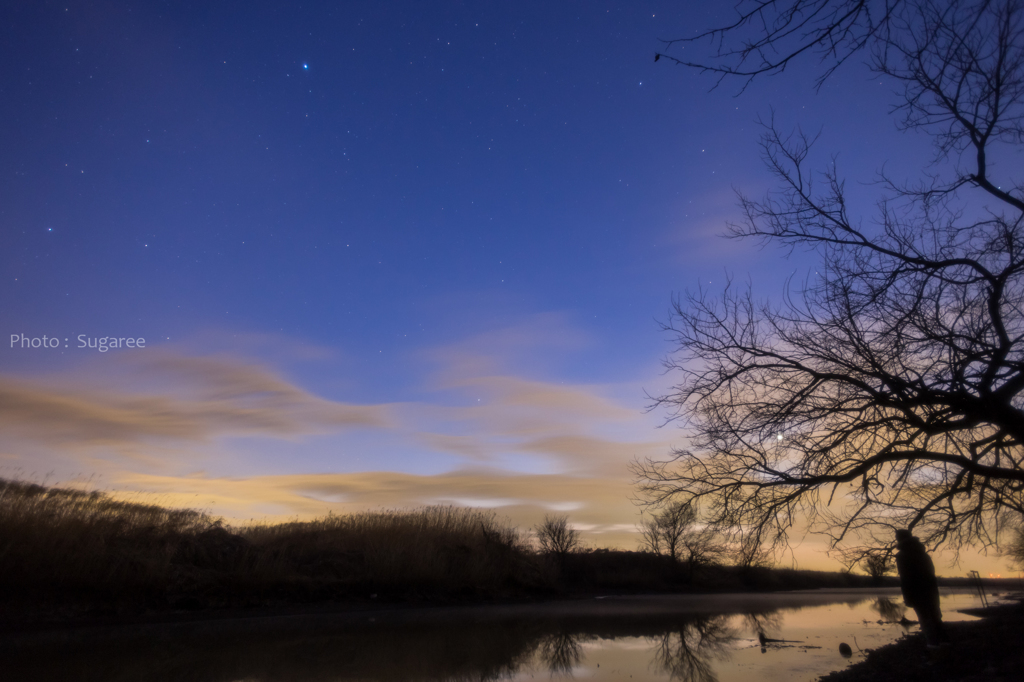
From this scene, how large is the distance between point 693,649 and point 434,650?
4992mm

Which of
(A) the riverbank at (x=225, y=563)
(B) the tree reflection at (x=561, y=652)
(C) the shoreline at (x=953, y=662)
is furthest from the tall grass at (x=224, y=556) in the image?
(C) the shoreline at (x=953, y=662)

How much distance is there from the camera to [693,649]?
10.8 m

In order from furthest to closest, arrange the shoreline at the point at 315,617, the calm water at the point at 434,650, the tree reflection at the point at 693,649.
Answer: the shoreline at the point at 315,617
the tree reflection at the point at 693,649
the calm water at the point at 434,650

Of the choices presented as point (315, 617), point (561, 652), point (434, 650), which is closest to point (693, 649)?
point (561, 652)

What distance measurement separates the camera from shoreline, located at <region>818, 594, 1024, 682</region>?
691 centimetres

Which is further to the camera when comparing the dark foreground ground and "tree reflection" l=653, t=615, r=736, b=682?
"tree reflection" l=653, t=615, r=736, b=682

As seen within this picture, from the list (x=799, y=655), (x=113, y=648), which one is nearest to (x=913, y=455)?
(x=799, y=655)

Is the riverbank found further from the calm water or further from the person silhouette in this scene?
the person silhouette

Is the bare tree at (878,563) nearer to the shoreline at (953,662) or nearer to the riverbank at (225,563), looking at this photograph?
the shoreline at (953,662)

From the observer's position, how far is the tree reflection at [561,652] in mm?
8578

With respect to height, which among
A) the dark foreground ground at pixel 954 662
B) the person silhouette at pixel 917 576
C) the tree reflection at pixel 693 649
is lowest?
the tree reflection at pixel 693 649

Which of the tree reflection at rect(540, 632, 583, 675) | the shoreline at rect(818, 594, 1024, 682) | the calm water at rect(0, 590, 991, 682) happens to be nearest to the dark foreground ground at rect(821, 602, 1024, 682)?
the shoreline at rect(818, 594, 1024, 682)

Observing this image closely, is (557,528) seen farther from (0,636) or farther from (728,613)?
(0,636)

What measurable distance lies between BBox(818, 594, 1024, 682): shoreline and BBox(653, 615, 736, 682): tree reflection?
1.79 metres
